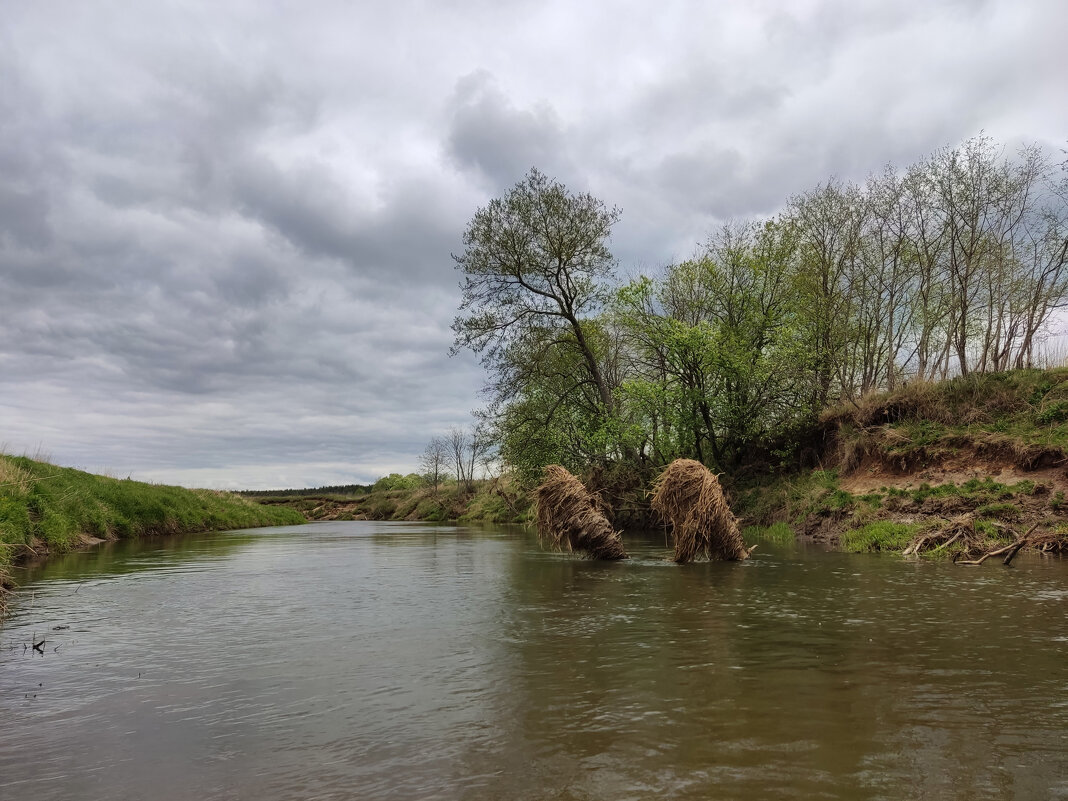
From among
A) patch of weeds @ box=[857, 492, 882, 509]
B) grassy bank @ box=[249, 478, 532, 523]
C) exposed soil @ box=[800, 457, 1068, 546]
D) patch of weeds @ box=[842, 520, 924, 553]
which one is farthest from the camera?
grassy bank @ box=[249, 478, 532, 523]

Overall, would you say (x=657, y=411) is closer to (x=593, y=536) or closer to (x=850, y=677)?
(x=593, y=536)

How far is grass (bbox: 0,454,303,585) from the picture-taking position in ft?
48.5

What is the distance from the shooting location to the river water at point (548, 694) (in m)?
3.35

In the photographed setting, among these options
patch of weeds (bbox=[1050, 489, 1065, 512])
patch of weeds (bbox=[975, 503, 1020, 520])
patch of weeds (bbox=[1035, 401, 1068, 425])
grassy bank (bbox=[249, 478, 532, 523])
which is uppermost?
patch of weeds (bbox=[1035, 401, 1068, 425])

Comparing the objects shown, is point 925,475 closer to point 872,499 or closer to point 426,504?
point 872,499

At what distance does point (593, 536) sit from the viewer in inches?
604

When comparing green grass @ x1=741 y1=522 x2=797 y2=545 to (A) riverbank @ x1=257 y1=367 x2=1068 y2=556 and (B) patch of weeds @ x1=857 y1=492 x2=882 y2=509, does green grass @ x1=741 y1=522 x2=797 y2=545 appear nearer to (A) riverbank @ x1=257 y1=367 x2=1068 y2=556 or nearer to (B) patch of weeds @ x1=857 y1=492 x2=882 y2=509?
(A) riverbank @ x1=257 y1=367 x2=1068 y2=556

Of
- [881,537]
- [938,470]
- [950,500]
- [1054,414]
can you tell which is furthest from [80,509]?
[1054,414]

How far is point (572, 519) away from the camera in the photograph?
15.2 metres

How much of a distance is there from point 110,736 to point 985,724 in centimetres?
590

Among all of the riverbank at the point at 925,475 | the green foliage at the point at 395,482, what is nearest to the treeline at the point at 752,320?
the riverbank at the point at 925,475

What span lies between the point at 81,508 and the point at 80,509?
12cm

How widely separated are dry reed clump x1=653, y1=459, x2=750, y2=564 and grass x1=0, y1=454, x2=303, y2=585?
12.8m

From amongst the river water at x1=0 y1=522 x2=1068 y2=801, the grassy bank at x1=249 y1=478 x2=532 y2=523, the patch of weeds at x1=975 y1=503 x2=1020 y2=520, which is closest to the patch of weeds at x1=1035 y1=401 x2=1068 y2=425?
the patch of weeds at x1=975 y1=503 x2=1020 y2=520
